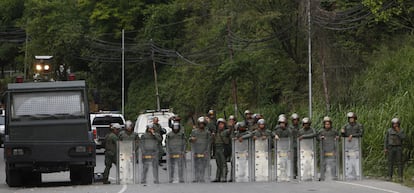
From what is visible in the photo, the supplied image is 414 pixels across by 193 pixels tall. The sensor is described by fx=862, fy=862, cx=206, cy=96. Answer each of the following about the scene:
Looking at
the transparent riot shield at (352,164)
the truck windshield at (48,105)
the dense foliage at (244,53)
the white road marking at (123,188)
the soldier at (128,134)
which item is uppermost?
the dense foliage at (244,53)

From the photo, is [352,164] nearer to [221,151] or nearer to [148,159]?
[221,151]

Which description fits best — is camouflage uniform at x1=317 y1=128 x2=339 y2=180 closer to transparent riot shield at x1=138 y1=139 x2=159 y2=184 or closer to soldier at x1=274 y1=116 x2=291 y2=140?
soldier at x1=274 y1=116 x2=291 y2=140

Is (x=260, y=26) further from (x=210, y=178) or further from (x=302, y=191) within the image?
(x=302, y=191)

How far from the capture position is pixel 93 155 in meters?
21.8

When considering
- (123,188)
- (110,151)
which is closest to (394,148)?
(123,188)

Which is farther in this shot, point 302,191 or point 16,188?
point 16,188

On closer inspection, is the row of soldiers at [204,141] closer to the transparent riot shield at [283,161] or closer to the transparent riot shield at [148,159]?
the transparent riot shield at [148,159]

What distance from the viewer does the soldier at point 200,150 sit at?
2300 cm

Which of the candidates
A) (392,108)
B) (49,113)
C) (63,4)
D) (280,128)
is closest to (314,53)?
(392,108)

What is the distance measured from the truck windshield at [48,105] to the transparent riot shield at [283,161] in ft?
17.1

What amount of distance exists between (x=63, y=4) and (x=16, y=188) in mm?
58462

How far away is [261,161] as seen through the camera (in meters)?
22.9

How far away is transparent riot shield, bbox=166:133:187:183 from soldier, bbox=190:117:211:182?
0.30 meters

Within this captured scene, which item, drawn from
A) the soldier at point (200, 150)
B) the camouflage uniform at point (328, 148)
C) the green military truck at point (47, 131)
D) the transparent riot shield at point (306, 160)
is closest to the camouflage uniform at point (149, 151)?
the soldier at point (200, 150)
